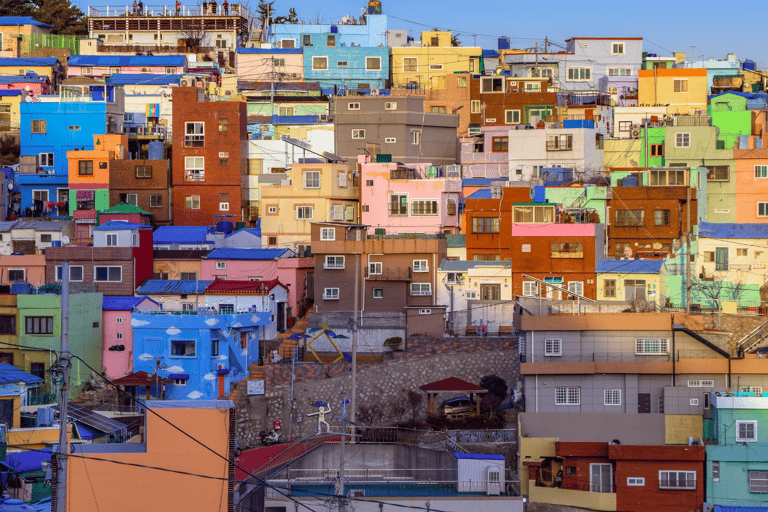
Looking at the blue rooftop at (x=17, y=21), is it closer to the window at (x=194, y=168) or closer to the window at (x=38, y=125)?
the window at (x=38, y=125)

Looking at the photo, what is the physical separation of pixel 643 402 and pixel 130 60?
49777 millimetres

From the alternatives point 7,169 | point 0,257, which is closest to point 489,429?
point 0,257

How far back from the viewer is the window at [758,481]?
35125 mm

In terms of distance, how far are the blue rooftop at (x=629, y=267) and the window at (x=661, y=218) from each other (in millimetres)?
2986

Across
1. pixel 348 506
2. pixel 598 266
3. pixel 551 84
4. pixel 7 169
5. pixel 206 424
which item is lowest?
pixel 348 506

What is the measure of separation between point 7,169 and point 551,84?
30042 mm

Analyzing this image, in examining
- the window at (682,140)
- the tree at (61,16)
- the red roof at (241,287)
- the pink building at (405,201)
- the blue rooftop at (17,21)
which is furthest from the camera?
the tree at (61,16)

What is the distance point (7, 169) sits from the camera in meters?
62.6

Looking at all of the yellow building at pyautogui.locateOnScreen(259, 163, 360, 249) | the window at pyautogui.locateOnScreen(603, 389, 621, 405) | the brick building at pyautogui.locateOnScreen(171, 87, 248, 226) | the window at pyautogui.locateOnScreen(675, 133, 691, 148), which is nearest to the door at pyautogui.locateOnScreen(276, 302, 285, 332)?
the yellow building at pyautogui.locateOnScreen(259, 163, 360, 249)

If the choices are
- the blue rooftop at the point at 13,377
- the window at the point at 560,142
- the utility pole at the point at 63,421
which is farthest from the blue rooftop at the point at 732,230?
the utility pole at the point at 63,421

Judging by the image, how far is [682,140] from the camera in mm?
57250

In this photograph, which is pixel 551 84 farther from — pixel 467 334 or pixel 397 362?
pixel 397 362

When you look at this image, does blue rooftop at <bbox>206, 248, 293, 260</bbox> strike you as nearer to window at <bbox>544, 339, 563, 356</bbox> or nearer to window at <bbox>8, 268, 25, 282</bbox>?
window at <bbox>8, 268, 25, 282</bbox>

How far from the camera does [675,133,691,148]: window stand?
5709 centimetres
